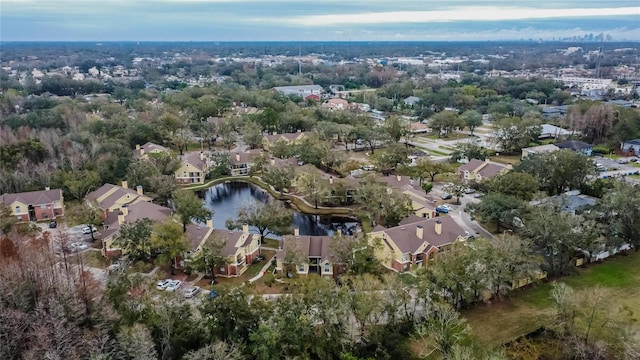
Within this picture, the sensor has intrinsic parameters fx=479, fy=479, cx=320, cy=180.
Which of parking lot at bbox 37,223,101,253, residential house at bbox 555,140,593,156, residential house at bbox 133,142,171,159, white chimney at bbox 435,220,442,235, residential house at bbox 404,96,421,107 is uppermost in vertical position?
residential house at bbox 404,96,421,107

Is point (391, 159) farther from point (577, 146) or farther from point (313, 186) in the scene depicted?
point (577, 146)

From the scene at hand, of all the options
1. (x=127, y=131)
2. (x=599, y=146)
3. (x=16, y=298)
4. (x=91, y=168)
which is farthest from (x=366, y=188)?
(x=599, y=146)

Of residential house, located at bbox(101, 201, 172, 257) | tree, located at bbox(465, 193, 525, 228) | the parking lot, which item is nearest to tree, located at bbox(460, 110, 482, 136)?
tree, located at bbox(465, 193, 525, 228)

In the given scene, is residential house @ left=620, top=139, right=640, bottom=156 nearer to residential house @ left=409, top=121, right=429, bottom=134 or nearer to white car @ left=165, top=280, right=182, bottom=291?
residential house @ left=409, top=121, right=429, bottom=134

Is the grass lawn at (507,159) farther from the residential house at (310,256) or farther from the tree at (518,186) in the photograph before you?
the residential house at (310,256)

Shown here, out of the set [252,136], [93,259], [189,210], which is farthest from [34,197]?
[252,136]
